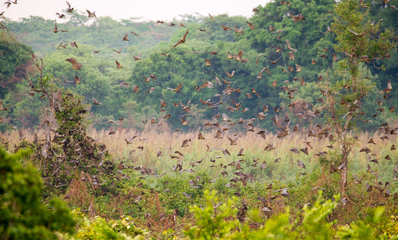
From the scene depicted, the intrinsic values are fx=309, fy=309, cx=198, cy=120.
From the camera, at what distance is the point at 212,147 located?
1081 cm

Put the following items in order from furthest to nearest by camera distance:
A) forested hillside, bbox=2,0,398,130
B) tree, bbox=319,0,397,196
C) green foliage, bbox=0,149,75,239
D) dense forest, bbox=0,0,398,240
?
forested hillside, bbox=2,0,398,130 < tree, bbox=319,0,397,196 < dense forest, bbox=0,0,398,240 < green foliage, bbox=0,149,75,239

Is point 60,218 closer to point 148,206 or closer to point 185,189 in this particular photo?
point 148,206

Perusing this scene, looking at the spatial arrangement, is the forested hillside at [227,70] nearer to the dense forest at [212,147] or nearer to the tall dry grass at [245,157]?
the dense forest at [212,147]

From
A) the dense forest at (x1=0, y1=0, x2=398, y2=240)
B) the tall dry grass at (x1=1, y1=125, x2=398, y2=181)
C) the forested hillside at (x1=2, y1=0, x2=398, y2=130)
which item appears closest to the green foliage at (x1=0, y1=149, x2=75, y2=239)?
the dense forest at (x1=0, y1=0, x2=398, y2=240)

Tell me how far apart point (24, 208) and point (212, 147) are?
31.3 feet

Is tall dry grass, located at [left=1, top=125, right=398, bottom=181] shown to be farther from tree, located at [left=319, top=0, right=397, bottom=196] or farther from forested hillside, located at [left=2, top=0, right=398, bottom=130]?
forested hillside, located at [left=2, top=0, right=398, bottom=130]

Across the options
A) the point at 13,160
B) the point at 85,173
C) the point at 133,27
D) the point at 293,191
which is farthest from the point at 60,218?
the point at 133,27

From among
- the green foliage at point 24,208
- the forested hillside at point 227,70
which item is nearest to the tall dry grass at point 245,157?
the forested hillside at point 227,70

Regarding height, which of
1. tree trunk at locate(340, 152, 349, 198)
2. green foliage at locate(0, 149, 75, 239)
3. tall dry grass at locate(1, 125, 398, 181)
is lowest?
tall dry grass at locate(1, 125, 398, 181)

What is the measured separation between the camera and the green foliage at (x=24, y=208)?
1.32m

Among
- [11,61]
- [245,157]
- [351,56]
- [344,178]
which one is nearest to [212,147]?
[245,157]

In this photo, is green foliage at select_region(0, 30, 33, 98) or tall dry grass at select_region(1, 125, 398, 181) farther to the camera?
green foliage at select_region(0, 30, 33, 98)

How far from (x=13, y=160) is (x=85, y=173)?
4.74 meters

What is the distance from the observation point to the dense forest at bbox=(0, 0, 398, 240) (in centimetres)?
192
